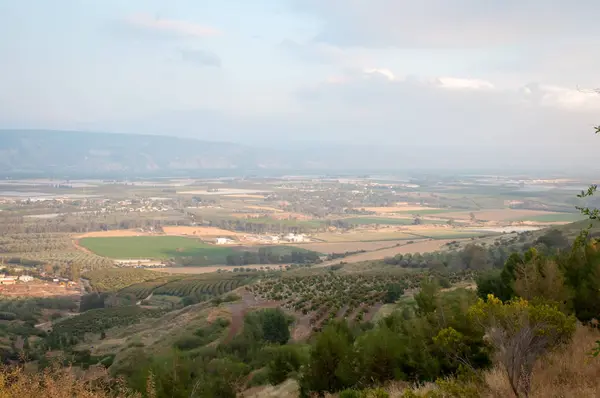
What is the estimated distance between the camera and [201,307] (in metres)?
41.4

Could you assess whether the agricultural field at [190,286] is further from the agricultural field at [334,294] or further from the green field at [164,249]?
the green field at [164,249]

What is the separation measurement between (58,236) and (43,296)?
2221 inches

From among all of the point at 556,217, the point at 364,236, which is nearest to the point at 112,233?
the point at 364,236

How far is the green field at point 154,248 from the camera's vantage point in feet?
311

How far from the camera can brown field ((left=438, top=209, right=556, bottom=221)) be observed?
11746cm

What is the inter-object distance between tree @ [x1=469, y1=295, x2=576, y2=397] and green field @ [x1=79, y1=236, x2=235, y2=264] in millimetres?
80385

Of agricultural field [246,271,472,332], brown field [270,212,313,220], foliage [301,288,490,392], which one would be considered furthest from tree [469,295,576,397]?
brown field [270,212,313,220]

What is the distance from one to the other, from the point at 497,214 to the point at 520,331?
128 meters

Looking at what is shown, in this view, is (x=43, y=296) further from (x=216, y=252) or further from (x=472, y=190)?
(x=472, y=190)

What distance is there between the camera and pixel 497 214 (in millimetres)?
126375

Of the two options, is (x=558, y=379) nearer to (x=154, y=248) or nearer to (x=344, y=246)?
(x=344, y=246)

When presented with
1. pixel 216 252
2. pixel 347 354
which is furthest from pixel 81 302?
pixel 347 354

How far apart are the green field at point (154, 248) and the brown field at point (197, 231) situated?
18.5 ft

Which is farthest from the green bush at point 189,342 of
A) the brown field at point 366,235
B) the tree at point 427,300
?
the brown field at point 366,235
